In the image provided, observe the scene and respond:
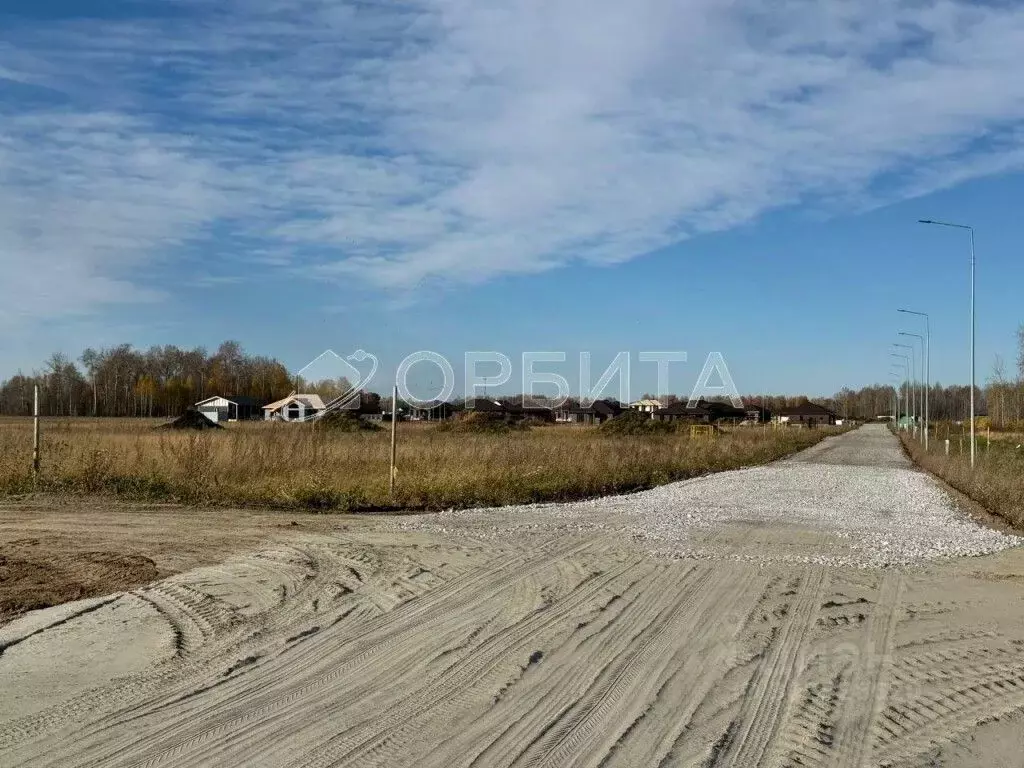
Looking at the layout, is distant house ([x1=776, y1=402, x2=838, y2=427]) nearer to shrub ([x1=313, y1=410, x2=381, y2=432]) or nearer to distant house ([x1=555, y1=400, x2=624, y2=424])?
distant house ([x1=555, y1=400, x2=624, y2=424])

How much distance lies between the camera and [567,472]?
2214 centimetres

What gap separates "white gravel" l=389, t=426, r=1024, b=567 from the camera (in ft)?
39.8

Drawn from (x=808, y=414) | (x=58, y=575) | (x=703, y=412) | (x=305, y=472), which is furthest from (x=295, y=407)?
(x=808, y=414)

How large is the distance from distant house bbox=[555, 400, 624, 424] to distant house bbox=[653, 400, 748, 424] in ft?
27.1

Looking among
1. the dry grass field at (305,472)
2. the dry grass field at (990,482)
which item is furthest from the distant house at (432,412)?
the dry grass field at (305,472)

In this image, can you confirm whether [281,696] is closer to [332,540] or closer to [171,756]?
[171,756]

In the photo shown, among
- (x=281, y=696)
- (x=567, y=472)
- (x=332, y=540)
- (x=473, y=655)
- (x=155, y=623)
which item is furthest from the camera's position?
(x=567, y=472)

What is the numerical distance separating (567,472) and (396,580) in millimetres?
13252

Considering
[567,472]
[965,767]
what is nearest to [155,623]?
[965,767]

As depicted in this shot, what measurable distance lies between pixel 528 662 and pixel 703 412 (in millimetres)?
105960

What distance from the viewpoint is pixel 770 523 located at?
1535 cm

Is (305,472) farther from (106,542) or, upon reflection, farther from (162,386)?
(162,386)

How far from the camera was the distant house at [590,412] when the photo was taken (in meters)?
115

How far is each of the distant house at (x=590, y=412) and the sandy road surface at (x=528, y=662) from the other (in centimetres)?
10364
